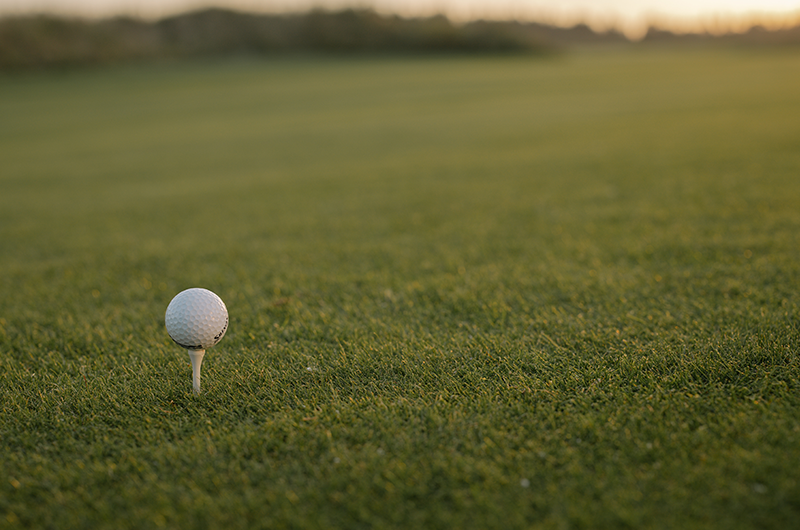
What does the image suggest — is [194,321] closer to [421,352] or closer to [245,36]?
[421,352]

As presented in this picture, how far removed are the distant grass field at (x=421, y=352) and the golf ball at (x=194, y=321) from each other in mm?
343

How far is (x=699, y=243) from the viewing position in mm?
3926

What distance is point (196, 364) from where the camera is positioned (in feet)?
7.30

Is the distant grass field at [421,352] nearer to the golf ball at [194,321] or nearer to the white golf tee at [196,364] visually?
the white golf tee at [196,364]

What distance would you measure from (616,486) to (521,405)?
0.50 meters

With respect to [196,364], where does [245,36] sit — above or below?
above

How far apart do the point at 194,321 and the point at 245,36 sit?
2105 inches

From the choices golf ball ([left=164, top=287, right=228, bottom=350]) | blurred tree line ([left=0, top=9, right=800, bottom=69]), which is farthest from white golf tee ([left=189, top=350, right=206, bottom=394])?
blurred tree line ([left=0, top=9, right=800, bottom=69])

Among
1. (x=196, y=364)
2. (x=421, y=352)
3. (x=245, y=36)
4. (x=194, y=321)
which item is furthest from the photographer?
(x=245, y=36)

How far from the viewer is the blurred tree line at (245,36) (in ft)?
112

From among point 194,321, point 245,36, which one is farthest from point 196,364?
point 245,36

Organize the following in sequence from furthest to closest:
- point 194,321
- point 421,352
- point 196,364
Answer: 1. point 421,352
2. point 196,364
3. point 194,321

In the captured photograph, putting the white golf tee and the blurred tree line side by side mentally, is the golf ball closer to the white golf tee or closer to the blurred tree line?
the white golf tee

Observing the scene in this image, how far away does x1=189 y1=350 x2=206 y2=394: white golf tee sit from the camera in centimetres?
218
